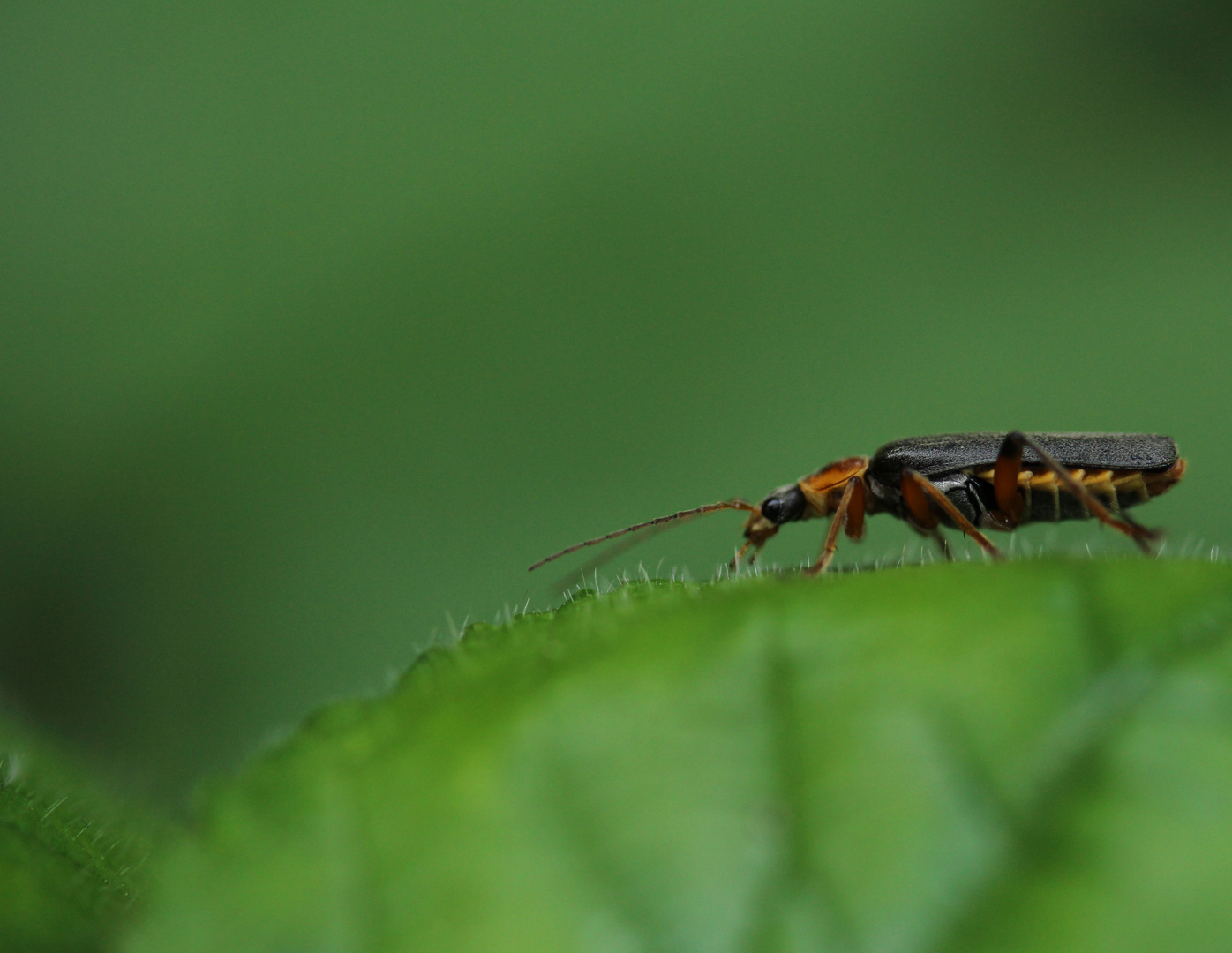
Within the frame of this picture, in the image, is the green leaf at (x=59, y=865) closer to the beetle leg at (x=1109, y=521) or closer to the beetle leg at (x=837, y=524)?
the beetle leg at (x=837, y=524)

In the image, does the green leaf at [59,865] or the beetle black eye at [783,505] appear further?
the beetle black eye at [783,505]

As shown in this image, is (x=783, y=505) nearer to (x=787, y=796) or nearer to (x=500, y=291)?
(x=500, y=291)

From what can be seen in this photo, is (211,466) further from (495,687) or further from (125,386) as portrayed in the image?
(495,687)

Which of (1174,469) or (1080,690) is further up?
(1080,690)

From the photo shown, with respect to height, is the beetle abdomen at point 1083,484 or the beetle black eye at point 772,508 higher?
the beetle black eye at point 772,508

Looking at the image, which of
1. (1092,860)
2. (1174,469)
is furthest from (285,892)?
(1174,469)

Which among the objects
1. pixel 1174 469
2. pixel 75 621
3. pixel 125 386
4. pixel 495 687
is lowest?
pixel 1174 469

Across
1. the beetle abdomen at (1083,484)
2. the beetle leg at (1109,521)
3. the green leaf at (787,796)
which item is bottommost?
the beetle abdomen at (1083,484)

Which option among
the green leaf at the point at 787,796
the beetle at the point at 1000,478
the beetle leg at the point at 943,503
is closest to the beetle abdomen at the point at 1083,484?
the beetle at the point at 1000,478

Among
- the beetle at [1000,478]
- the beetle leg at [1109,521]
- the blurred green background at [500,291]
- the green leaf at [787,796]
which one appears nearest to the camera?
the green leaf at [787,796]
